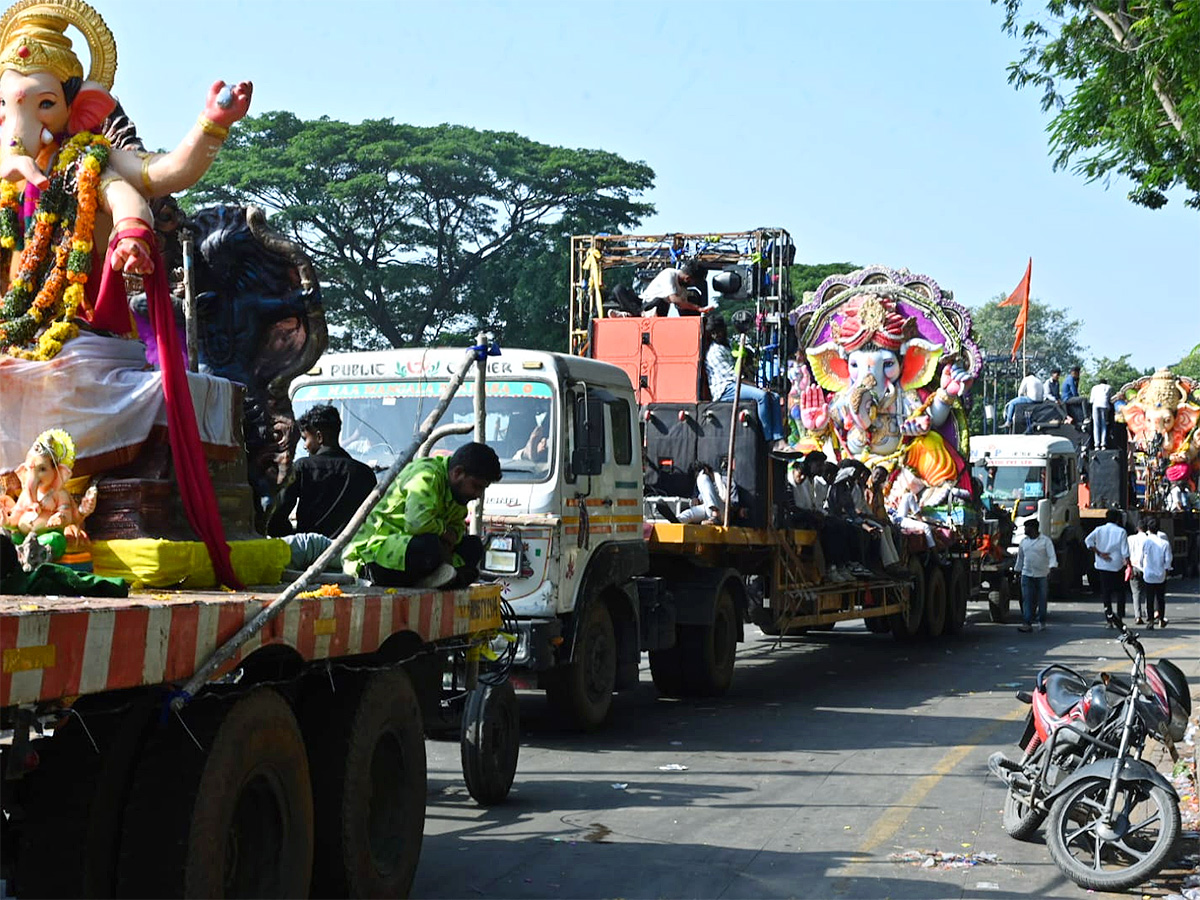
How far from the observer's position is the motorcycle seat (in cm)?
798

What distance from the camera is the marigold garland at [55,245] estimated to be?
619cm

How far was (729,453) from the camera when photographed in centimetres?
1379

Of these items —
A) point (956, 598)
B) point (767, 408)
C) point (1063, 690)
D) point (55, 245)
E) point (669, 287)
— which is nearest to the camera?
point (55, 245)

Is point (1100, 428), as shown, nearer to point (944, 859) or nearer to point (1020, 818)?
point (1020, 818)

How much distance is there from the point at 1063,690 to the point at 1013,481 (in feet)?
63.9

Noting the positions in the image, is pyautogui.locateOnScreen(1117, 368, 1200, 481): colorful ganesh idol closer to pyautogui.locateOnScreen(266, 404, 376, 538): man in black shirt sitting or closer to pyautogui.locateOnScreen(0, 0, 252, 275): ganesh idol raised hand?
pyautogui.locateOnScreen(266, 404, 376, 538): man in black shirt sitting

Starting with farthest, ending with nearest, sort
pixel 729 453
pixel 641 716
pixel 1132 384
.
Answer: pixel 1132 384 → pixel 729 453 → pixel 641 716

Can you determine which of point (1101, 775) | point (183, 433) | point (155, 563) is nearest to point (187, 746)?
point (155, 563)

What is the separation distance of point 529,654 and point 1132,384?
29.5 metres

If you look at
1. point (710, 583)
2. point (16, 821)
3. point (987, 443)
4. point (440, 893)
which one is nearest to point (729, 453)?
point (710, 583)

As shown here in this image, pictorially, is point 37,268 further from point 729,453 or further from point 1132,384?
point 1132,384

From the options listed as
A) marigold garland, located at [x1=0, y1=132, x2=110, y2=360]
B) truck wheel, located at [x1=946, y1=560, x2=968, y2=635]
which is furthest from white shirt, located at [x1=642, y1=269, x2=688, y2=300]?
marigold garland, located at [x1=0, y1=132, x2=110, y2=360]

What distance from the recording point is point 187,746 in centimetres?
446

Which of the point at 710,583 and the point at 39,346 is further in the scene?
the point at 710,583
